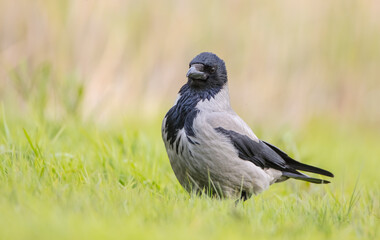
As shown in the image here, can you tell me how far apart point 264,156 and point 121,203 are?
4.99 ft

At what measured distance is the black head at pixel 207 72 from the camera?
408 cm

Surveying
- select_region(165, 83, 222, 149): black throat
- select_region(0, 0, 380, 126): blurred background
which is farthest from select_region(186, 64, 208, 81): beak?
select_region(0, 0, 380, 126): blurred background

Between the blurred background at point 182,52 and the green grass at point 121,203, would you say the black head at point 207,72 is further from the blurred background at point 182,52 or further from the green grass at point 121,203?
→ the blurred background at point 182,52

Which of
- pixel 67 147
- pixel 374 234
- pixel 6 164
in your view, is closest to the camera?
pixel 374 234

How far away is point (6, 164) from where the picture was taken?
3588 mm

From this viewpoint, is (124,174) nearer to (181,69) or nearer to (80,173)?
Answer: (80,173)

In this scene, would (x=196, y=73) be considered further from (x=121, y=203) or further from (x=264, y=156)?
(x=121, y=203)

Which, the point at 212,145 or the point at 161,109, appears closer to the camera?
the point at 212,145

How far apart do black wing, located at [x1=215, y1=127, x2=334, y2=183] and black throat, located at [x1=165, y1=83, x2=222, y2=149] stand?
0.21 meters

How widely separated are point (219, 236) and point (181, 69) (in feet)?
20.2

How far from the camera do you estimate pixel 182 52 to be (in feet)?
26.8

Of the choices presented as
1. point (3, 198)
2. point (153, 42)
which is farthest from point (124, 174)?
point (153, 42)

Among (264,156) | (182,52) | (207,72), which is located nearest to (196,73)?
(207,72)

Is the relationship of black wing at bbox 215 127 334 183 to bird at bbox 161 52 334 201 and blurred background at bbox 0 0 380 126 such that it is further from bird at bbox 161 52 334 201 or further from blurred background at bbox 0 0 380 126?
blurred background at bbox 0 0 380 126
